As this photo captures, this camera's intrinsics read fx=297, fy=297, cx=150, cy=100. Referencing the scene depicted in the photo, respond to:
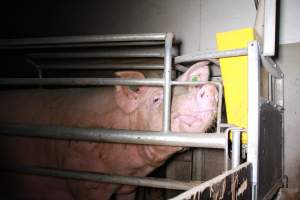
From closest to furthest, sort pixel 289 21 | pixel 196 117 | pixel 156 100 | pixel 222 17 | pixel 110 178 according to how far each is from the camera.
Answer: pixel 110 178, pixel 196 117, pixel 156 100, pixel 289 21, pixel 222 17

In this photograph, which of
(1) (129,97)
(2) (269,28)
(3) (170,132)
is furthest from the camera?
(1) (129,97)

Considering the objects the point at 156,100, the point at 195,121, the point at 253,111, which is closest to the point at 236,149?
the point at 253,111

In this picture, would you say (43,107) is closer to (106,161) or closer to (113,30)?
(106,161)

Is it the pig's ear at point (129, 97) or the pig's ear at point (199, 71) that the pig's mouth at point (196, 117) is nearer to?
the pig's ear at point (199, 71)

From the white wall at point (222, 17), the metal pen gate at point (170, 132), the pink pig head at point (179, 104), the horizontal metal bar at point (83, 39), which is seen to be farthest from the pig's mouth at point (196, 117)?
the white wall at point (222, 17)

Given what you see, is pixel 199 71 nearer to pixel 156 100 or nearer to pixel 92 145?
pixel 156 100

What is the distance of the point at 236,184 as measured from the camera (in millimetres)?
1177

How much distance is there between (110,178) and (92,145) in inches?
24.2

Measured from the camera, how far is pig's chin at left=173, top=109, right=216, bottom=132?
2193 millimetres

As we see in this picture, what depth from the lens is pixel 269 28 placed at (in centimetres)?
190

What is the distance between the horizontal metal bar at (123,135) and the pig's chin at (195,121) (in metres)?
0.49

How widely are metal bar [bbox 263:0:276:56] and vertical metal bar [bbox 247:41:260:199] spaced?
212mm

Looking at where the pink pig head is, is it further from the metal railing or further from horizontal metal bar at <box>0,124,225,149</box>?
horizontal metal bar at <box>0,124,225,149</box>

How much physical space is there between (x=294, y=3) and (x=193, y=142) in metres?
Result: 2.15
